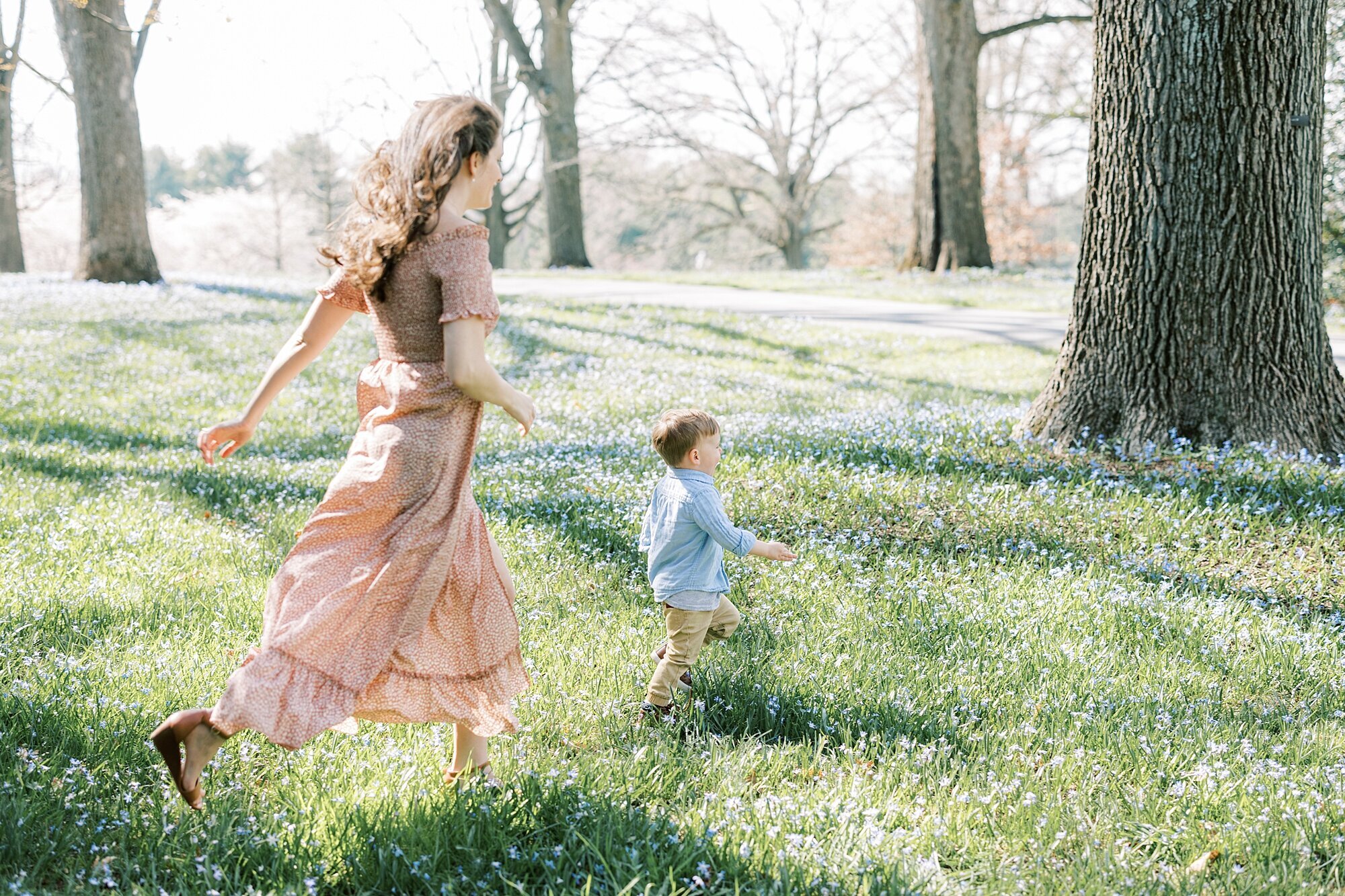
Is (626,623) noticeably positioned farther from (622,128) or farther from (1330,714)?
(622,128)

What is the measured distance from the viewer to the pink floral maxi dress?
8.71ft

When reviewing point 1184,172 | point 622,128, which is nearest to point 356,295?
point 1184,172

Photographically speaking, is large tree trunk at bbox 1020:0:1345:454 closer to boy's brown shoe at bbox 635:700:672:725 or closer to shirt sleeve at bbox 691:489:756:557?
shirt sleeve at bbox 691:489:756:557

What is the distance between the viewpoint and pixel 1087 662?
3775 millimetres

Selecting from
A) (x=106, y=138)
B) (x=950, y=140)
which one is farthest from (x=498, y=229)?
(x=106, y=138)

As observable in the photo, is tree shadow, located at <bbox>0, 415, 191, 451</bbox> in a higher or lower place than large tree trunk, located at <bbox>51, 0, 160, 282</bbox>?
lower

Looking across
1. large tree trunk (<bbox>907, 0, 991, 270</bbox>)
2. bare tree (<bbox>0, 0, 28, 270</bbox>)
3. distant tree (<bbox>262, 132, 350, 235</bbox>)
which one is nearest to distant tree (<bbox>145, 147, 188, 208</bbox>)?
distant tree (<bbox>262, 132, 350, 235</bbox>)

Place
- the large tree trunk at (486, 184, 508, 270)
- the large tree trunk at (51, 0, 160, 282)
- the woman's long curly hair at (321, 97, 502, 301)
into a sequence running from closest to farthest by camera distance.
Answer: the woman's long curly hair at (321, 97, 502, 301) → the large tree trunk at (51, 0, 160, 282) → the large tree trunk at (486, 184, 508, 270)

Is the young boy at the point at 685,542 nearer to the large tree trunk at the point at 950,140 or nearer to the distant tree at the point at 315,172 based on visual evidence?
the large tree trunk at the point at 950,140

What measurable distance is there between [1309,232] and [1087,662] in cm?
356

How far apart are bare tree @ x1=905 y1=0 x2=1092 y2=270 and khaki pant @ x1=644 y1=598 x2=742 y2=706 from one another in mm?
18994

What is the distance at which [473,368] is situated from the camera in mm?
2615

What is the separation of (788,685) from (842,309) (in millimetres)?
13416

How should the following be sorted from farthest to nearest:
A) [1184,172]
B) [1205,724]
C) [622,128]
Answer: [622,128]
[1184,172]
[1205,724]
